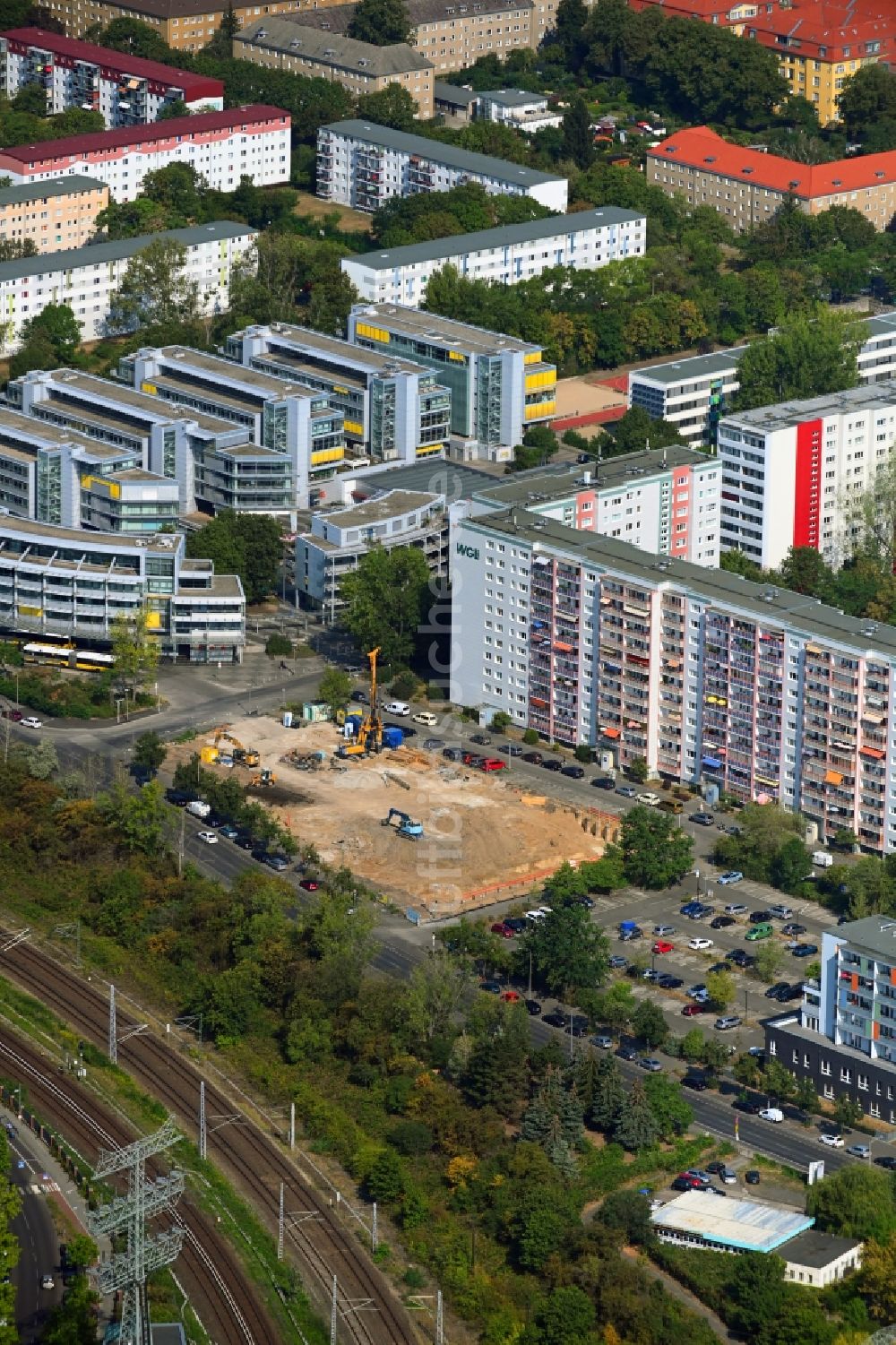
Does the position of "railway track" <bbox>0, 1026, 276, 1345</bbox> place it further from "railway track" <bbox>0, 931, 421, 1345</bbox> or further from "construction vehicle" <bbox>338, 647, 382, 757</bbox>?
"construction vehicle" <bbox>338, 647, 382, 757</bbox>

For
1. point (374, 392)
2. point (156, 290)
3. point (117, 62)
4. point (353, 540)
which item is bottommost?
point (353, 540)

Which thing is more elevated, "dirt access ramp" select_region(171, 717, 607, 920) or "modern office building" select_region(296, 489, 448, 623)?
"modern office building" select_region(296, 489, 448, 623)

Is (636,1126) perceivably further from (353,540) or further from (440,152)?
(440,152)

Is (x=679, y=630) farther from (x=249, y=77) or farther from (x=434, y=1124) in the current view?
(x=249, y=77)

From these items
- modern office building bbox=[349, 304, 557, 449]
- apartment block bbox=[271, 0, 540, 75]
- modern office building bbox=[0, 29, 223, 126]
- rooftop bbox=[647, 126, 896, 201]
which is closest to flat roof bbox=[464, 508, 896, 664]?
modern office building bbox=[349, 304, 557, 449]

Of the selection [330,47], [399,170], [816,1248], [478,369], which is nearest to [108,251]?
[399,170]

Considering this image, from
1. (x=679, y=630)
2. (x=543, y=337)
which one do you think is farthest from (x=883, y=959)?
(x=543, y=337)
